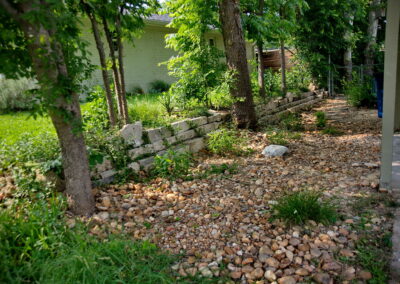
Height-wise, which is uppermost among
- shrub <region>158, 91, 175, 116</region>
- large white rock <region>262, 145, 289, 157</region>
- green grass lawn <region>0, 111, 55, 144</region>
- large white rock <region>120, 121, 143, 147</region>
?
shrub <region>158, 91, 175, 116</region>

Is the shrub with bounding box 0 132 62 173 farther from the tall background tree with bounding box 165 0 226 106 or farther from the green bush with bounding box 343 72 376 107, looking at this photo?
the green bush with bounding box 343 72 376 107

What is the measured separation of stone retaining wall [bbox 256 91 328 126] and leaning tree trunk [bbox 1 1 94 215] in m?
4.25

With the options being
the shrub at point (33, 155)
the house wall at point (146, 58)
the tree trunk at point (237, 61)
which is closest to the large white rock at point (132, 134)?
the shrub at point (33, 155)

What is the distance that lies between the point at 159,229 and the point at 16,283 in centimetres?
108

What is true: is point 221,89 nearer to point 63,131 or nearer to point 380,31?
point 63,131

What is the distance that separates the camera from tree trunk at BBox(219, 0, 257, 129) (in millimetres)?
5355

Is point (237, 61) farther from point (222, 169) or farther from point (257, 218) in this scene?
point (257, 218)

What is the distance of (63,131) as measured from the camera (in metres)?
2.49

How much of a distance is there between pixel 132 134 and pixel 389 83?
284 centimetres

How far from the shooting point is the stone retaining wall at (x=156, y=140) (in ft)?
11.6

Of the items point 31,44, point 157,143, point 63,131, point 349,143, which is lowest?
point 349,143

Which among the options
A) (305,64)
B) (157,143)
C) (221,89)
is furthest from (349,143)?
(305,64)

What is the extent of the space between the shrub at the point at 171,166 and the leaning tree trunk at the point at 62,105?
1112mm

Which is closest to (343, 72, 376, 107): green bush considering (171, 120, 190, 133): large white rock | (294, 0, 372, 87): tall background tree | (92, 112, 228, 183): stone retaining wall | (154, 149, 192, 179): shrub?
(294, 0, 372, 87): tall background tree
